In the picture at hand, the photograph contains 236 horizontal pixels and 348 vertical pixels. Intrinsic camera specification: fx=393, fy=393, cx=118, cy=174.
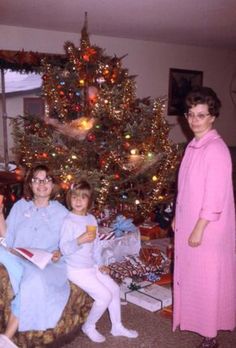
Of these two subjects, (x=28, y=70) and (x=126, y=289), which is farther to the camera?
(x=28, y=70)

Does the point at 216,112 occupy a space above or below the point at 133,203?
above

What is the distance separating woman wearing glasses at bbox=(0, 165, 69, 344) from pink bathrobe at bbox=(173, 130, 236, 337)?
69cm

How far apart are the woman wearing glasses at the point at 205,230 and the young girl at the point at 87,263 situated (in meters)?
0.41

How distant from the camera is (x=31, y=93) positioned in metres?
5.64

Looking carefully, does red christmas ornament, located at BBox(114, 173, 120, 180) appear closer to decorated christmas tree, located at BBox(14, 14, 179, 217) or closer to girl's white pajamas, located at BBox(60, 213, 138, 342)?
decorated christmas tree, located at BBox(14, 14, 179, 217)

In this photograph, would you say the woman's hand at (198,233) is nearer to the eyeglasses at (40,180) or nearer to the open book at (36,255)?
the open book at (36,255)

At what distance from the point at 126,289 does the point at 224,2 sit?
2.93 metres

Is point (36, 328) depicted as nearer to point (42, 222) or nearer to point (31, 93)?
point (42, 222)

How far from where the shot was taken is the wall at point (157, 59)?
17.5 feet

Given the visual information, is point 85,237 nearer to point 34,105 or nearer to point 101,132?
point 101,132

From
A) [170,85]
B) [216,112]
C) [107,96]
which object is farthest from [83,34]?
[170,85]

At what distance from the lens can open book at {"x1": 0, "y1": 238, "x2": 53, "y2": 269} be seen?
6.91 ft

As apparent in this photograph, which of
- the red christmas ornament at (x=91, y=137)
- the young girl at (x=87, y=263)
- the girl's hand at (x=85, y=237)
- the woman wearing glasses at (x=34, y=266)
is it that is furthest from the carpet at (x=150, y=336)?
the red christmas ornament at (x=91, y=137)

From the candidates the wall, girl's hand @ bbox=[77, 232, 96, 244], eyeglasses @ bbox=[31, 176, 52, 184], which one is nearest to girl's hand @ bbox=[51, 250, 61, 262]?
girl's hand @ bbox=[77, 232, 96, 244]
